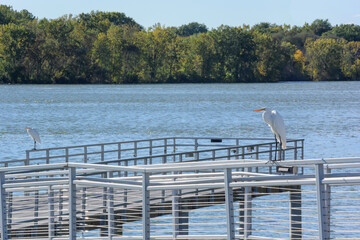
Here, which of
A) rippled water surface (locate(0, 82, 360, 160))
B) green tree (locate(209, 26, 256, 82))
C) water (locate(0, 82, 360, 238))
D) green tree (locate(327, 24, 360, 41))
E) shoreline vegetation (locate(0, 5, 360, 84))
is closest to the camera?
water (locate(0, 82, 360, 238))

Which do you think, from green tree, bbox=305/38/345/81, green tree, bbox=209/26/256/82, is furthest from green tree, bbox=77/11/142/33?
green tree, bbox=305/38/345/81

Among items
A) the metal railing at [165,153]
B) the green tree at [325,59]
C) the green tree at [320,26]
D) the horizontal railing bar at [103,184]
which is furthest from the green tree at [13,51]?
the horizontal railing bar at [103,184]

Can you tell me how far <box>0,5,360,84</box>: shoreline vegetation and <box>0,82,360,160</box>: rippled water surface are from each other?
26.7 metres

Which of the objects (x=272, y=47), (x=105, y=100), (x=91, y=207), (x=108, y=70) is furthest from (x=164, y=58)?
(x=91, y=207)

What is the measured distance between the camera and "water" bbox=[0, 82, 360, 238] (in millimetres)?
45875

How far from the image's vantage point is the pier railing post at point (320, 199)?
669 centimetres

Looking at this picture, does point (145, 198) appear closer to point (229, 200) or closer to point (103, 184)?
point (103, 184)

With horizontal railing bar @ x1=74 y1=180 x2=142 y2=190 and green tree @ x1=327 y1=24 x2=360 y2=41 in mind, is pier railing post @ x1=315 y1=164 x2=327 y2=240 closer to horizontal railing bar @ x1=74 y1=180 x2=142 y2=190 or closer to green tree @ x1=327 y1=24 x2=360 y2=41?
horizontal railing bar @ x1=74 y1=180 x2=142 y2=190

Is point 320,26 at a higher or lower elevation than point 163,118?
higher

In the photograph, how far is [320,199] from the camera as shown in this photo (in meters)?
6.82

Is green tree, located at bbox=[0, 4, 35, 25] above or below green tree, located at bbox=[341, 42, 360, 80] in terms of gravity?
above

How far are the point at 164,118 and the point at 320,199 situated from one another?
2254 inches

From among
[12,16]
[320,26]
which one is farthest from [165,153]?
[320,26]

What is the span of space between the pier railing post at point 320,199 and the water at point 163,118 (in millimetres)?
30561
